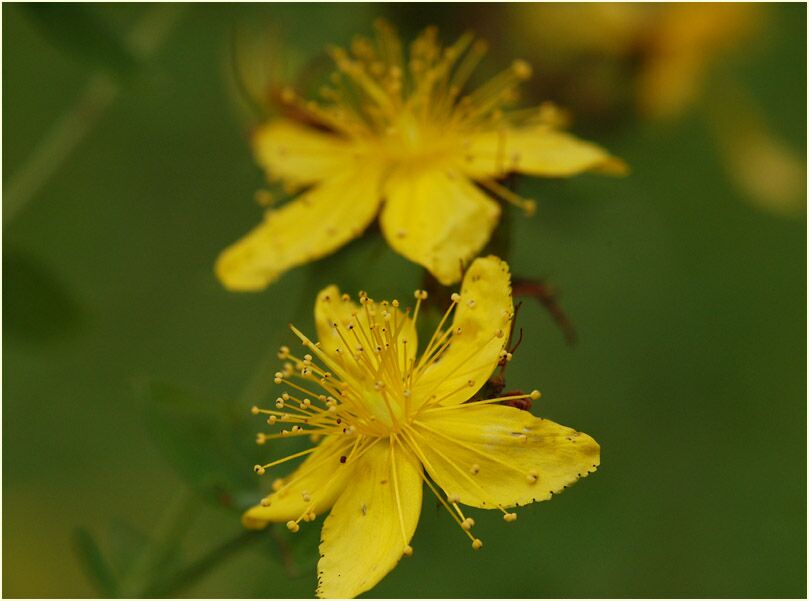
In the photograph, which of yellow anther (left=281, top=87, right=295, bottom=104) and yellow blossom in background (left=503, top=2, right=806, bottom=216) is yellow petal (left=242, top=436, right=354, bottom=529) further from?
yellow blossom in background (left=503, top=2, right=806, bottom=216)

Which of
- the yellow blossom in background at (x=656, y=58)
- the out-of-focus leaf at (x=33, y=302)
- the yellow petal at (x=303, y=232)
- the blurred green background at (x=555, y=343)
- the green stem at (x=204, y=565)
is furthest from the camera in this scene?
the blurred green background at (x=555, y=343)

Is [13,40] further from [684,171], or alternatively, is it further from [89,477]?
[684,171]

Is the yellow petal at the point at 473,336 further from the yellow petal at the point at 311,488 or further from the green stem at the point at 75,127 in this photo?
the green stem at the point at 75,127

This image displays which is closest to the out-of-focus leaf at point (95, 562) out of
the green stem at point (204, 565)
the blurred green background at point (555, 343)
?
the green stem at point (204, 565)

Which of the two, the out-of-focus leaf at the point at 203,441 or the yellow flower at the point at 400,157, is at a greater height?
the yellow flower at the point at 400,157

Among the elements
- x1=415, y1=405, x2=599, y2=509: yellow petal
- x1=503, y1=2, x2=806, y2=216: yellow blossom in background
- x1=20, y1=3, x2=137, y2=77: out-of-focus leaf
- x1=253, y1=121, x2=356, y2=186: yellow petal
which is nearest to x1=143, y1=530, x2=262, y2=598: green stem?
x1=415, y1=405, x2=599, y2=509: yellow petal

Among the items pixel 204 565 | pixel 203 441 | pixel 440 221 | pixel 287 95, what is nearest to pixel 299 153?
pixel 287 95
